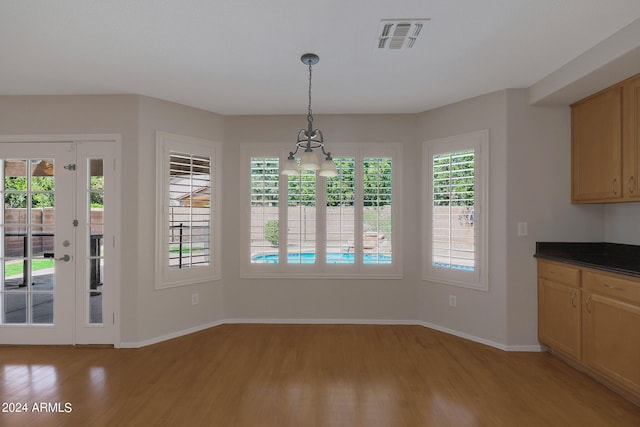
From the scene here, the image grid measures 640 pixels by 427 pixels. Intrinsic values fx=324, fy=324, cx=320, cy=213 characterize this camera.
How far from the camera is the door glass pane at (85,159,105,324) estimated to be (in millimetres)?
3486

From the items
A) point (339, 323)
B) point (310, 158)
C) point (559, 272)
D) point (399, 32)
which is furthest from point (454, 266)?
point (399, 32)

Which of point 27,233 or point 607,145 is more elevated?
point 607,145

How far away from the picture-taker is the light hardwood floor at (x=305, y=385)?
2.27 meters

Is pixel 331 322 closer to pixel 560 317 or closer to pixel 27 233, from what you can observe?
pixel 560 317

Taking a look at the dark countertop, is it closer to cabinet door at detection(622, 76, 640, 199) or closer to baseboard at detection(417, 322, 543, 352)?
cabinet door at detection(622, 76, 640, 199)

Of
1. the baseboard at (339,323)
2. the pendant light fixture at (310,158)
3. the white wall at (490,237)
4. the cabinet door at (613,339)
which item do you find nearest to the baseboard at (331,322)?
the baseboard at (339,323)

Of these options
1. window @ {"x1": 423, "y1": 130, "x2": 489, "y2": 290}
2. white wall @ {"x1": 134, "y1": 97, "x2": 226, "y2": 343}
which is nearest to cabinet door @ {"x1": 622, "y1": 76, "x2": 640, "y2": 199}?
window @ {"x1": 423, "y1": 130, "x2": 489, "y2": 290}

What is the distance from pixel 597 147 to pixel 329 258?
297cm

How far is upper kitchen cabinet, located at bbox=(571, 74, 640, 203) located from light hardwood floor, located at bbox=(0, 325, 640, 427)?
1662 millimetres

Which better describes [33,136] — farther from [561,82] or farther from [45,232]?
[561,82]

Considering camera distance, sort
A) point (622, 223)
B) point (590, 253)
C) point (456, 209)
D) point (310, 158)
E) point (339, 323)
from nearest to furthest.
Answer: point (310, 158)
point (622, 223)
point (590, 253)
point (456, 209)
point (339, 323)

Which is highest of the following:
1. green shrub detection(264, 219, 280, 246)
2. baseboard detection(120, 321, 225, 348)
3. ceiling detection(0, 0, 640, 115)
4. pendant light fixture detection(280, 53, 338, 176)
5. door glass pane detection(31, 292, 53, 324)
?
ceiling detection(0, 0, 640, 115)

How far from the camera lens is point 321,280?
418cm

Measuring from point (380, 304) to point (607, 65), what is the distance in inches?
125
